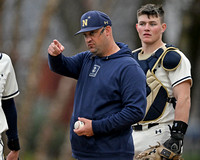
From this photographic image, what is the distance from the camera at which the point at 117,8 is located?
720 inches

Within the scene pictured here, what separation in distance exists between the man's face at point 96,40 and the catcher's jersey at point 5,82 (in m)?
0.85

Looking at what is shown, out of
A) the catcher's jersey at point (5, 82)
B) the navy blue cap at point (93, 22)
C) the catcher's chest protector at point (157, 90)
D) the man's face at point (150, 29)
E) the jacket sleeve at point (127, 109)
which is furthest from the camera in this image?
the man's face at point (150, 29)

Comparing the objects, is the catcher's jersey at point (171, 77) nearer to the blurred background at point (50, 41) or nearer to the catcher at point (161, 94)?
the catcher at point (161, 94)

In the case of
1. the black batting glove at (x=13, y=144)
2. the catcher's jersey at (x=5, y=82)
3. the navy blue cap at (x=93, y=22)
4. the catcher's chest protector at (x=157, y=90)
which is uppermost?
the navy blue cap at (x=93, y=22)

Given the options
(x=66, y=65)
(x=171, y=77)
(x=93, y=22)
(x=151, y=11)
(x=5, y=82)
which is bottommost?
(x=171, y=77)

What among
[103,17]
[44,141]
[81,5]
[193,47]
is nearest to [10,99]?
[103,17]

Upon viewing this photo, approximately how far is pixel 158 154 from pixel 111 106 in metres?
1.15

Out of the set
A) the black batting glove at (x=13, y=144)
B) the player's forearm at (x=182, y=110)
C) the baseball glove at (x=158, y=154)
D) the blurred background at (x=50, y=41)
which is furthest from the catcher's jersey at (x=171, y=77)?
the blurred background at (x=50, y=41)

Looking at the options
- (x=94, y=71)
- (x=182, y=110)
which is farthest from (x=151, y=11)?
(x=94, y=71)

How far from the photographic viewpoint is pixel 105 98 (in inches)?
176

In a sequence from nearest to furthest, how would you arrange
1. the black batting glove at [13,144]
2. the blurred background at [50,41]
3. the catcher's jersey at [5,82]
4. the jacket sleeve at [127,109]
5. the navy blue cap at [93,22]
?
1. the jacket sleeve at [127,109]
2. the navy blue cap at [93,22]
3. the catcher's jersey at [5,82]
4. the black batting glove at [13,144]
5. the blurred background at [50,41]

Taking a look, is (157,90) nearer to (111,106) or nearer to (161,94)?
(161,94)

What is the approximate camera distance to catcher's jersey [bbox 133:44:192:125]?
535 cm

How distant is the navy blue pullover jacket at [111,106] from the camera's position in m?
4.40
